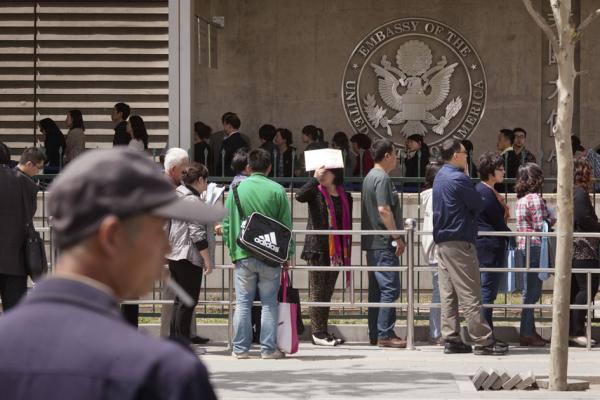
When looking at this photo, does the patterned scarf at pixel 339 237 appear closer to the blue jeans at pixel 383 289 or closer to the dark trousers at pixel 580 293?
the blue jeans at pixel 383 289

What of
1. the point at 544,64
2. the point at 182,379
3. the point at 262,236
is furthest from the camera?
the point at 544,64

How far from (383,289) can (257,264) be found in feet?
4.78

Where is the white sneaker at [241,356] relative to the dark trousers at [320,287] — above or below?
below

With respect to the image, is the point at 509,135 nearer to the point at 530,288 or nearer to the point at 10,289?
the point at 530,288

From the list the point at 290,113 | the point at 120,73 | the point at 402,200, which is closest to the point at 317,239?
the point at 402,200

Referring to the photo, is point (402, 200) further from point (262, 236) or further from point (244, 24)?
point (244, 24)

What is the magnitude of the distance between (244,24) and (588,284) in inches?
367

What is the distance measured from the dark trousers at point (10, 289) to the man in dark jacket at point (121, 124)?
582 cm

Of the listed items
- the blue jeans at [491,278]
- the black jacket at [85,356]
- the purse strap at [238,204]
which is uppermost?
the black jacket at [85,356]

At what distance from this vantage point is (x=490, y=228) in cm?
1177

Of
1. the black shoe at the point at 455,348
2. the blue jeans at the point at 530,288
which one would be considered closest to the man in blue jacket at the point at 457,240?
the black shoe at the point at 455,348

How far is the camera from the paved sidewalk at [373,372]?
9141mm

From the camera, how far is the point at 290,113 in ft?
65.2

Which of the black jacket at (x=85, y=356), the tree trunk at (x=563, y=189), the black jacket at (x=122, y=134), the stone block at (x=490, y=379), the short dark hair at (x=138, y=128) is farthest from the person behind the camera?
the black jacket at (x=122, y=134)
